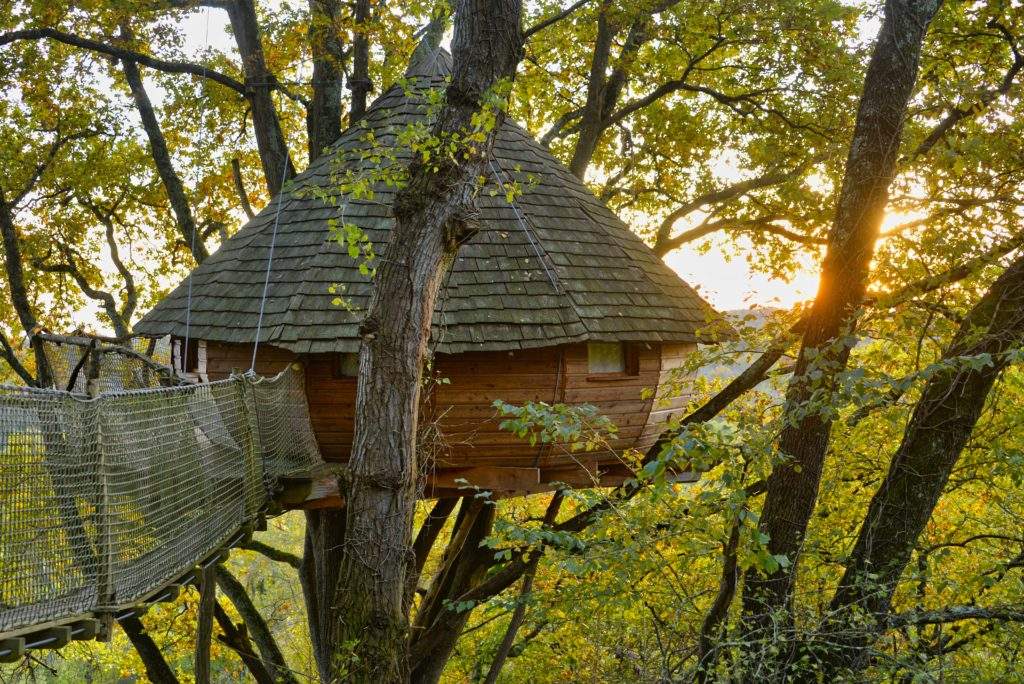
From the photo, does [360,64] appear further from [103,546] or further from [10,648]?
[10,648]

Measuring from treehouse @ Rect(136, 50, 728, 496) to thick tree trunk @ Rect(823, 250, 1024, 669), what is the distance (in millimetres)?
2054

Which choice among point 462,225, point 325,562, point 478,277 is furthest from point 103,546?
point 325,562

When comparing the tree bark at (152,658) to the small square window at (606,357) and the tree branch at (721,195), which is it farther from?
the tree branch at (721,195)

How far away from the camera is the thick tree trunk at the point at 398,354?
542cm

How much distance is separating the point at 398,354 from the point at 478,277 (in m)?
2.62

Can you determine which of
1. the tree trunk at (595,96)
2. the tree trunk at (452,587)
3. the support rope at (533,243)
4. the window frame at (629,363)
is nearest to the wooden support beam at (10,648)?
the support rope at (533,243)

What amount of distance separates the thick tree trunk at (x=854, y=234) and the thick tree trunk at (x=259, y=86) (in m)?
6.42

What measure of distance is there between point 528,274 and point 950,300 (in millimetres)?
3386

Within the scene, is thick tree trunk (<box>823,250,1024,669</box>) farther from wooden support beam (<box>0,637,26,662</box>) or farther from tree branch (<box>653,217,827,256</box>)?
tree branch (<box>653,217,827,256</box>)

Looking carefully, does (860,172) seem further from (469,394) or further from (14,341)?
(14,341)

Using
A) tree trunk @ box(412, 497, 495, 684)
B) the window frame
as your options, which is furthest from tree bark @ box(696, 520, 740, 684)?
tree trunk @ box(412, 497, 495, 684)

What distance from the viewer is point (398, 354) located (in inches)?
215

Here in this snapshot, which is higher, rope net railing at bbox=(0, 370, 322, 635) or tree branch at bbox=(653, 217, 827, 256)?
tree branch at bbox=(653, 217, 827, 256)

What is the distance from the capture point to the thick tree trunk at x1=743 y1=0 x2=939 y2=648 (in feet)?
19.1
